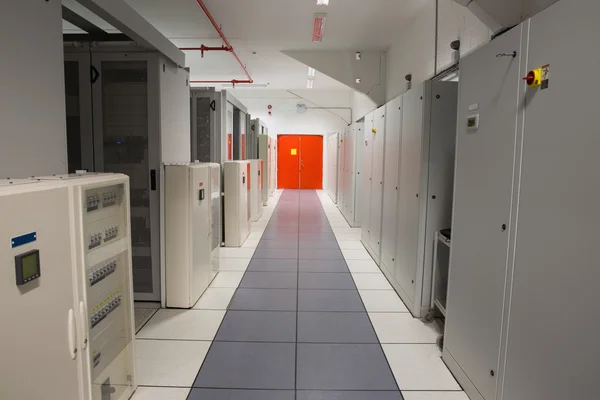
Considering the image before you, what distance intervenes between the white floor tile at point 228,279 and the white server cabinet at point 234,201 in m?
1.17

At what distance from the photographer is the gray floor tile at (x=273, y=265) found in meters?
4.59

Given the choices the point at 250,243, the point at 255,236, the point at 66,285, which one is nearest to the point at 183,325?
the point at 66,285

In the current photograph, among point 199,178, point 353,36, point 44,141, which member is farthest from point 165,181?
point 353,36

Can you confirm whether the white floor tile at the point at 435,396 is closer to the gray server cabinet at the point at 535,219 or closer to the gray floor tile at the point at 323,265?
the gray server cabinet at the point at 535,219

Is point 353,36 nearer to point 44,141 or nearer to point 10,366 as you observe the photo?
point 44,141

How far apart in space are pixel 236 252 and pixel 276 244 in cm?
77

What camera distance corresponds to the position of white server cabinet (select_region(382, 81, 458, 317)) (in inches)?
120

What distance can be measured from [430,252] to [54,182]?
2.69m

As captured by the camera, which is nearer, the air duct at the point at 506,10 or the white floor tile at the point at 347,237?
the air duct at the point at 506,10

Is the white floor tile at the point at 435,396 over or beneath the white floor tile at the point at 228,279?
beneath

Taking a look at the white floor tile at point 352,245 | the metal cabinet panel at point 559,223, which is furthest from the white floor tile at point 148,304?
the white floor tile at point 352,245

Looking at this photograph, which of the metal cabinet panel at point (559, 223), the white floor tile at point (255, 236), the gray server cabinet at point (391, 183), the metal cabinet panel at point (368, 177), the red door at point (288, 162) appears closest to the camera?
the metal cabinet panel at point (559, 223)

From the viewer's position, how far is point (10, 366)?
1.13 m

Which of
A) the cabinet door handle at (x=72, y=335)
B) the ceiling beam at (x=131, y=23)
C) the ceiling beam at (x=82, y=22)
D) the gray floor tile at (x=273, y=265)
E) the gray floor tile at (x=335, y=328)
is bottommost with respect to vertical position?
the gray floor tile at (x=335, y=328)
